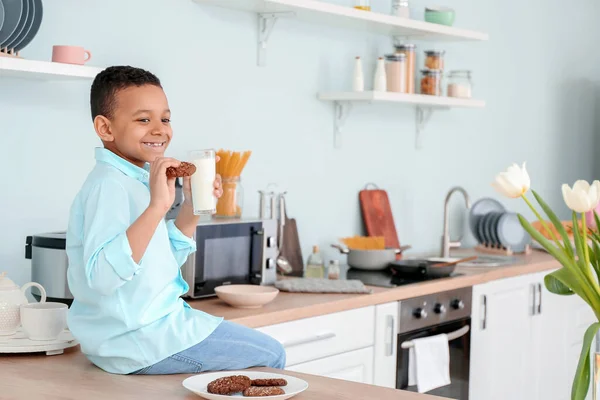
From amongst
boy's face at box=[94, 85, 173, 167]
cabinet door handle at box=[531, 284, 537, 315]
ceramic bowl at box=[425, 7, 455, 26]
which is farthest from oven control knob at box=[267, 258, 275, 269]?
ceramic bowl at box=[425, 7, 455, 26]

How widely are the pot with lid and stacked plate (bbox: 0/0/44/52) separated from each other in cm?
54

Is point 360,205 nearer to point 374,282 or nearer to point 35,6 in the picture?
point 374,282

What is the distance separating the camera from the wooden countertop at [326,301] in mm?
2783

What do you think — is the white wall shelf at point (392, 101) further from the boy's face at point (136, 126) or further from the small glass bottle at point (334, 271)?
the boy's face at point (136, 126)

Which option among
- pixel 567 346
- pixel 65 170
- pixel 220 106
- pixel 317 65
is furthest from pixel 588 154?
pixel 65 170

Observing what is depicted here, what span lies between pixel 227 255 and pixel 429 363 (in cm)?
93

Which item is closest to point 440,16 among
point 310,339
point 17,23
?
point 310,339

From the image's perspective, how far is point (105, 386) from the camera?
197 centimetres

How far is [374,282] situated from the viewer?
11.5ft

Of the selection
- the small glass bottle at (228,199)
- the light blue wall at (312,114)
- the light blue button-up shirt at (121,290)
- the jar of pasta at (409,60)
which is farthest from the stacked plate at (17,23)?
the jar of pasta at (409,60)

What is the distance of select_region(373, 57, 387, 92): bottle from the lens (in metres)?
4.02

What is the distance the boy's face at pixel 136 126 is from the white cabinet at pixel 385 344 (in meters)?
1.38

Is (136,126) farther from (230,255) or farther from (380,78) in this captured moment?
(380,78)

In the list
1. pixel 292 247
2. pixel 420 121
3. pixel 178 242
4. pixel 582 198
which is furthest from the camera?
pixel 420 121
